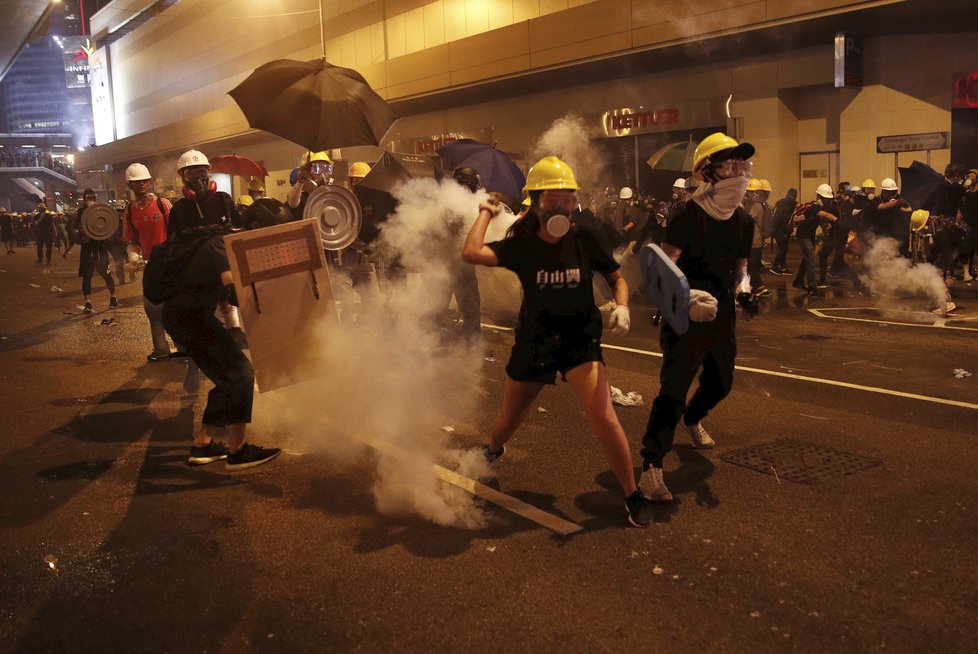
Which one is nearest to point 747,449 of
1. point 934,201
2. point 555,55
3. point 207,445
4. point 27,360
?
point 207,445

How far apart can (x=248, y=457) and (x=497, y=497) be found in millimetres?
1714

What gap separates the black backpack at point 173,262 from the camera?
5238 mm

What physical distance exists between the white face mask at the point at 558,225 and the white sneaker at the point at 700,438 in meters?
1.94

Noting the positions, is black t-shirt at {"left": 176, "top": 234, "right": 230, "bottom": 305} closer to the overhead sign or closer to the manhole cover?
the manhole cover

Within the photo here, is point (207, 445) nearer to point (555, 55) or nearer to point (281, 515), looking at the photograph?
point (281, 515)

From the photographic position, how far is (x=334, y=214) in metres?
7.36

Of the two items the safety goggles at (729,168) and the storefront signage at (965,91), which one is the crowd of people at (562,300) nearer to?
the safety goggles at (729,168)

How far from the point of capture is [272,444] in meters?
5.95

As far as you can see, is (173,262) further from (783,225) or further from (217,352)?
(783,225)

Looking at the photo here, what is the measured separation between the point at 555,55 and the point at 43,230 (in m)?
17.0

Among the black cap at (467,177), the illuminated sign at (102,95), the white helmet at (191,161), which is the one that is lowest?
the black cap at (467,177)

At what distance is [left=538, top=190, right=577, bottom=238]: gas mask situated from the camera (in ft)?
13.5

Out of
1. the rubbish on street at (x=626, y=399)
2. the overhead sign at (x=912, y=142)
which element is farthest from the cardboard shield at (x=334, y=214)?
the overhead sign at (x=912, y=142)

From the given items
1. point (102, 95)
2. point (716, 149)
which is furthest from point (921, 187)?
point (102, 95)
